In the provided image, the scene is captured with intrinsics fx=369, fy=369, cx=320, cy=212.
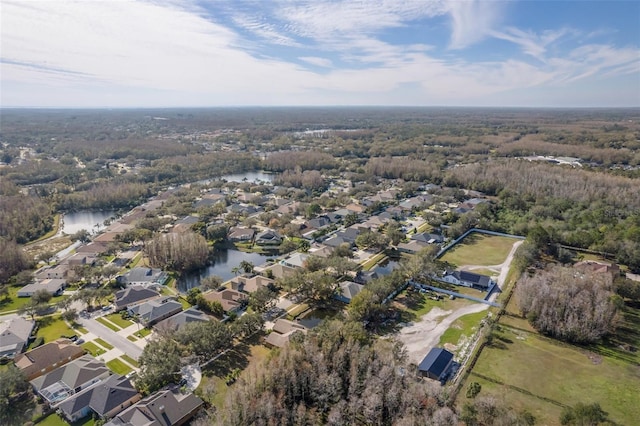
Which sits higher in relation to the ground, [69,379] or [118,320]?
[69,379]

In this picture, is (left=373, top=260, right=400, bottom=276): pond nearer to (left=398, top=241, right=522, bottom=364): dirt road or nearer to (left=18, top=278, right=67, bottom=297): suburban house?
(left=398, top=241, right=522, bottom=364): dirt road

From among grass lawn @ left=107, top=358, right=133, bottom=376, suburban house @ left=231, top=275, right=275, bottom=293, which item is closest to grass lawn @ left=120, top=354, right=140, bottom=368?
grass lawn @ left=107, top=358, right=133, bottom=376

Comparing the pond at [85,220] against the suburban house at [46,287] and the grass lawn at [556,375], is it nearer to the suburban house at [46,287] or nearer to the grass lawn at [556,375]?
the suburban house at [46,287]

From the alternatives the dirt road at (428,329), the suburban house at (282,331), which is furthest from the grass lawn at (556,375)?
the suburban house at (282,331)

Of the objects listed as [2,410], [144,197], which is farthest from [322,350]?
[144,197]

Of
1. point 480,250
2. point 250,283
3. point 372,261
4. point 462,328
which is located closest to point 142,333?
point 250,283

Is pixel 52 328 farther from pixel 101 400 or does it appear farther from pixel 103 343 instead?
pixel 101 400

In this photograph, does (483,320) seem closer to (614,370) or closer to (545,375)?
(545,375)
